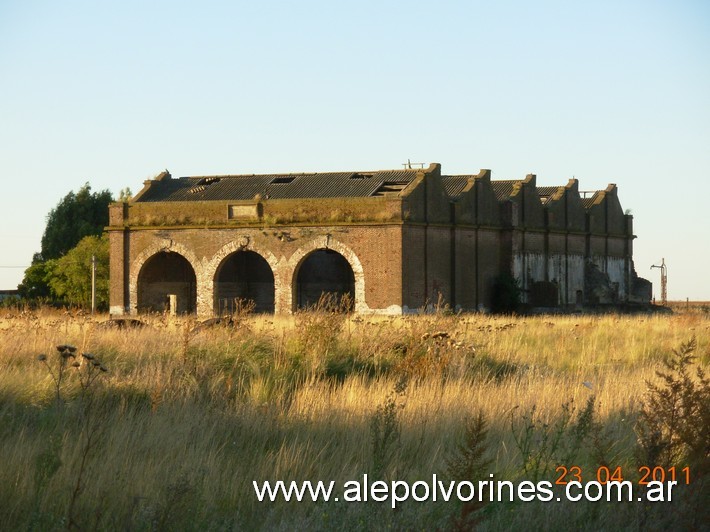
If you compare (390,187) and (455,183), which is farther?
(455,183)

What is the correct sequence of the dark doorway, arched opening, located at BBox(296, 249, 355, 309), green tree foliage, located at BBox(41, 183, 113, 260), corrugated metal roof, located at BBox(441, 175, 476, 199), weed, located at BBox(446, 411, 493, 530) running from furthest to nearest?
green tree foliage, located at BBox(41, 183, 113, 260), the dark doorway, corrugated metal roof, located at BBox(441, 175, 476, 199), arched opening, located at BBox(296, 249, 355, 309), weed, located at BBox(446, 411, 493, 530)

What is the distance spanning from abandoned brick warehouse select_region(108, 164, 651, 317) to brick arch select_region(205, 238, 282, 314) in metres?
0.04

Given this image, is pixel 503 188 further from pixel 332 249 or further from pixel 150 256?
pixel 150 256

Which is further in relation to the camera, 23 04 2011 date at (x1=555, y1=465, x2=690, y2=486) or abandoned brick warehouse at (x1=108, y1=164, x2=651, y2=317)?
abandoned brick warehouse at (x1=108, y1=164, x2=651, y2=317)

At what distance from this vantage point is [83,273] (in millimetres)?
53031

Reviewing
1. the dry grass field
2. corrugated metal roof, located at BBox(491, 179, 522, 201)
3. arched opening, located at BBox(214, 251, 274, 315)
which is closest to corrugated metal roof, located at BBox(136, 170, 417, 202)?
arched opening, located at BBox(214, 251, 274, 315)

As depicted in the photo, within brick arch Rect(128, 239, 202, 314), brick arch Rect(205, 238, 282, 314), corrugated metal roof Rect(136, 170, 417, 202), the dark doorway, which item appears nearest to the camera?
brick arch Rect(205, 238, 282, 314)

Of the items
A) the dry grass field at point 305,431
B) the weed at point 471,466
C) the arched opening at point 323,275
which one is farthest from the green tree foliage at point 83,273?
the weed at point 471,466

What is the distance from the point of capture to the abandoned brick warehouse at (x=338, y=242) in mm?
37312

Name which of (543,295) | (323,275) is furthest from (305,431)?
(543,295)

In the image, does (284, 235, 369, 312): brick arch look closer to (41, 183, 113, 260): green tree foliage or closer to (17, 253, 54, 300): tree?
(17, 253, 54, 300): tree

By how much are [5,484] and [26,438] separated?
4.57 ft

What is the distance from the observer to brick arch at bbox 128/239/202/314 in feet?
132

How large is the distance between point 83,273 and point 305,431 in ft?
150
